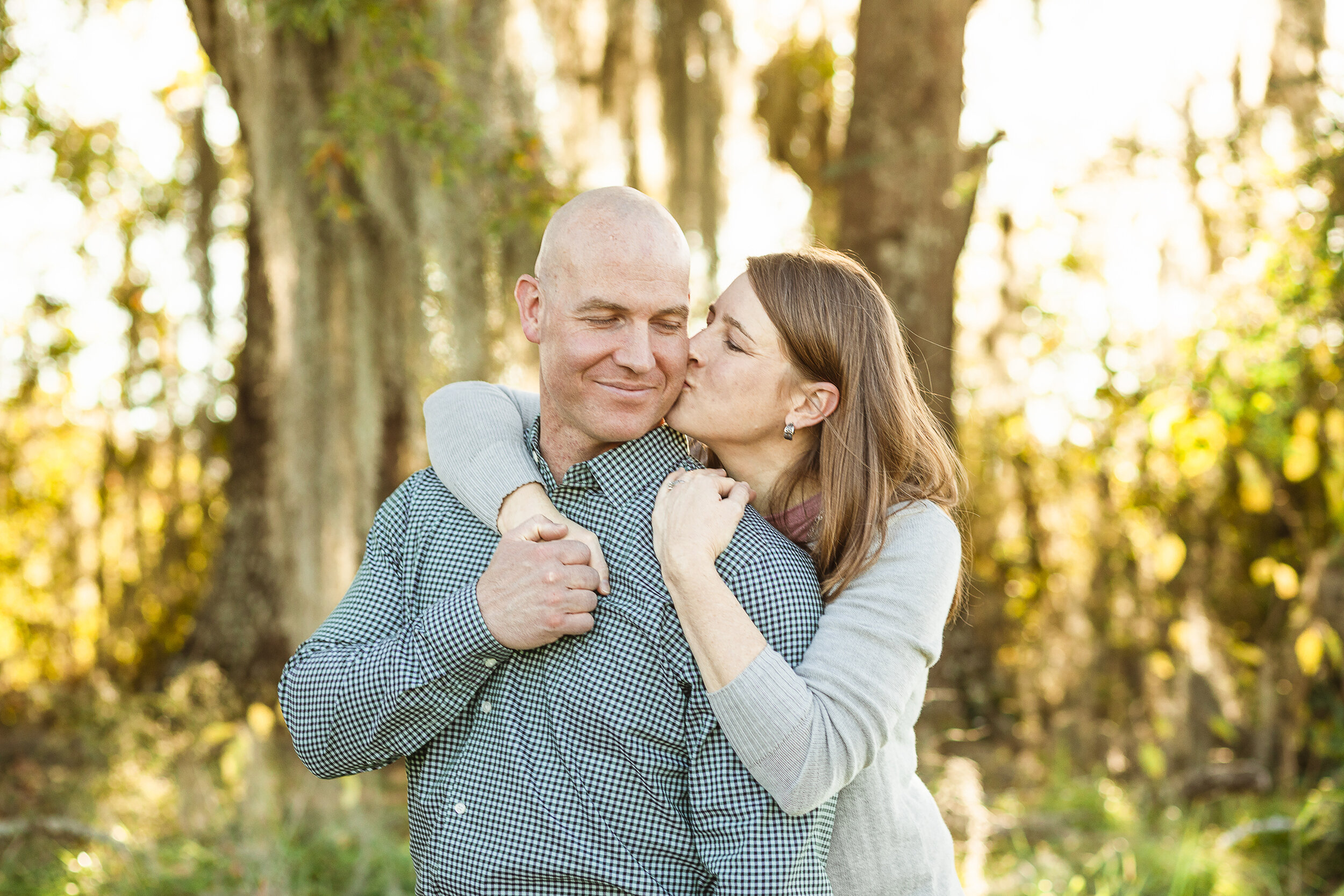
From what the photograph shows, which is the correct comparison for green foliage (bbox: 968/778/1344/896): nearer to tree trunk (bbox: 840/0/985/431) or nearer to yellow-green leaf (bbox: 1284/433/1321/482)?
yellow-green leaf (bbox: 1284/433/1321/482)

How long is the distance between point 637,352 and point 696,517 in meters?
0.29

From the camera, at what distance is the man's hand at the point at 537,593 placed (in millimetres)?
1447

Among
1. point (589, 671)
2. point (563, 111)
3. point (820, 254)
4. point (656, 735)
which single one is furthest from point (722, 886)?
point (563, 111)

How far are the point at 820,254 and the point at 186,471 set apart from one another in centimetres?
570

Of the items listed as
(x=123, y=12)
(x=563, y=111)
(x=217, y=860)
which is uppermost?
(x=123, y=12)

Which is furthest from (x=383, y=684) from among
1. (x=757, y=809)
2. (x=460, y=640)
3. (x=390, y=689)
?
(x=757, y=809)

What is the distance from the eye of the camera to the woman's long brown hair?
5.34ft

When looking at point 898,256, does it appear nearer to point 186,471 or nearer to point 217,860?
point 217,860

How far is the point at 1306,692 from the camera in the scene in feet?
13.8

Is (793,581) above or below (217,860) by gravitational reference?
above

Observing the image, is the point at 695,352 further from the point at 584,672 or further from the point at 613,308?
the point at 584,672

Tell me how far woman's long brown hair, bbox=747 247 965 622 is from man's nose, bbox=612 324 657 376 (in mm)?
193

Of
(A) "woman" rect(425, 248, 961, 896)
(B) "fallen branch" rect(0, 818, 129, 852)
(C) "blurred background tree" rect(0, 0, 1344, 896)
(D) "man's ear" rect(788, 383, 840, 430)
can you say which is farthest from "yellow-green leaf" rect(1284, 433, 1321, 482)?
(B) "fallen branch" rect(0, 818, 129, 852)

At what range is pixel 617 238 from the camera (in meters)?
1.66
